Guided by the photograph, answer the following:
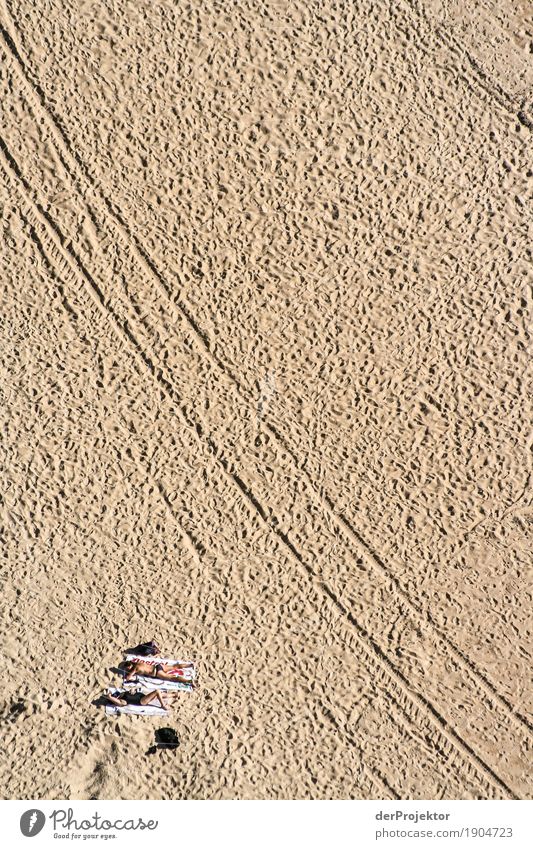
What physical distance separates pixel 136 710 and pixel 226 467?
2.46 feet

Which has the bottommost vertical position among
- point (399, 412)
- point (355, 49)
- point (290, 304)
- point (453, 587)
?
point (453, 587)

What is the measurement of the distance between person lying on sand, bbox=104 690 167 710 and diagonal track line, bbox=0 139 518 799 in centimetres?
56

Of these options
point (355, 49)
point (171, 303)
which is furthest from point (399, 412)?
point (355, 49)

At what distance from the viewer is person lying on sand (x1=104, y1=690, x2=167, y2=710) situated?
2398 mm

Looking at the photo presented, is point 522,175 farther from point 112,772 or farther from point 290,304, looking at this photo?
point 112,772

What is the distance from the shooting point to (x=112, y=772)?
7.82ft

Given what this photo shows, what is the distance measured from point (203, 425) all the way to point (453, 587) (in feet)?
2.88

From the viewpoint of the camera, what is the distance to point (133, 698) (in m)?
2.40

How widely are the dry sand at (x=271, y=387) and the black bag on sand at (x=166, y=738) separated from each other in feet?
0.08

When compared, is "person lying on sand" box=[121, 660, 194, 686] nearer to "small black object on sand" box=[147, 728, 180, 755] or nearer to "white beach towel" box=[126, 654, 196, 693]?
"white beach towel" box=[126, 654, 196, 693]

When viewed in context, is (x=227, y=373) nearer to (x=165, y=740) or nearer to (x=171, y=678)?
(x=171, y=678)

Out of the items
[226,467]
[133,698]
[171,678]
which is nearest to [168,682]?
[171,678]

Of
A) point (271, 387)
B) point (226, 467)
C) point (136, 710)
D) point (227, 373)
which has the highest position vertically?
point (227, 373)

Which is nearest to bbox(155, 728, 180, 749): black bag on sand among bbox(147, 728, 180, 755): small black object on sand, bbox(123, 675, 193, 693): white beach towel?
bbox(147, 728, 180, 755): small black object on sand
